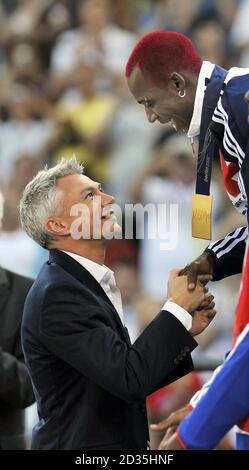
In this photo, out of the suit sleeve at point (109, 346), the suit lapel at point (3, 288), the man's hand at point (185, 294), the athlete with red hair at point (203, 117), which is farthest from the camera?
the suit lapel at point (3, 288)

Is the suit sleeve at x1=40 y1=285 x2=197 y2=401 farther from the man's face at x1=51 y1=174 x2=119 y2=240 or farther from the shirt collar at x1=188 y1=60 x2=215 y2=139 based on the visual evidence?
the shirt collar at x1=188 y1=60 x2=215 y2=139

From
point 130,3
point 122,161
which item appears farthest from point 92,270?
point 130,3

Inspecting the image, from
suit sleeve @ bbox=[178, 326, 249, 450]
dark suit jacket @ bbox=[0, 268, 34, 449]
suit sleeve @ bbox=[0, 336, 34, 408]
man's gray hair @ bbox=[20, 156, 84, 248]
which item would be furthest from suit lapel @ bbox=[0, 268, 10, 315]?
suit sleeve @ bbox=[178, 326, 249, 450]

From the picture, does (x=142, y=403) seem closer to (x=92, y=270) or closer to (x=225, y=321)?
(x=92, y=270)

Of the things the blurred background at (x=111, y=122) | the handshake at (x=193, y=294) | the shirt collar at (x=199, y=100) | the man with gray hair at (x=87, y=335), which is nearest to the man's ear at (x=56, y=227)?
the man with gray hair at (x=87, y=335)

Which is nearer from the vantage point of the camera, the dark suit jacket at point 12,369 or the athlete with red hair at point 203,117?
the athlete with red hair at point 203,117

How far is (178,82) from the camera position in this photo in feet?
7.59

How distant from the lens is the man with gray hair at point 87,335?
223 cm

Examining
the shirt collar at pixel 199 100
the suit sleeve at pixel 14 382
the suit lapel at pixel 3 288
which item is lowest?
the suit sleeve at pixel 14 382

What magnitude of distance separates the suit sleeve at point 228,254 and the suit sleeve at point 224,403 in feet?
1.89

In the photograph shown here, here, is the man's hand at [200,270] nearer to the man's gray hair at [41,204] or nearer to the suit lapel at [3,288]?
the man's gray hair at [41,204]

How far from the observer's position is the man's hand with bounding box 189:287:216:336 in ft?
7.69

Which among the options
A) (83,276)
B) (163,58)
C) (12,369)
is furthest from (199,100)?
(12,369)

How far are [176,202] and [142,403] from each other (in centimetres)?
258
